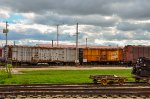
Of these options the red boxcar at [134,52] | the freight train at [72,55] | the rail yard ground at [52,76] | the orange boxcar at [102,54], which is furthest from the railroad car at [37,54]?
A: the rail yard ground at [52,76]

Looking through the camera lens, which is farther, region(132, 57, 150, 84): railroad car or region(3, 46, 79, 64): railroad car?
region(3, 46, 79, 64): railroad car

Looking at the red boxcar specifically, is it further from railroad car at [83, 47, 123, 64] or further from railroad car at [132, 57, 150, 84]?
railroad car at [132, 57, 150, 84]

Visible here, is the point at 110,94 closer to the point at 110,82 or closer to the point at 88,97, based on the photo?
the point at 88,97

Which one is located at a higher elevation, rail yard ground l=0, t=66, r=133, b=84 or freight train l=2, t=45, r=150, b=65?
freight train l=2, t=45, r=150, b=65

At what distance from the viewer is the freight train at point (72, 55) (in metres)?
58.2

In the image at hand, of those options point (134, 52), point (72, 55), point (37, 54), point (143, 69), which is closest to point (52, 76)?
point (143, 69)

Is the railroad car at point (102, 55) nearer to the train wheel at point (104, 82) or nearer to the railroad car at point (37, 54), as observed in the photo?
the railroad car at point (37, 54)

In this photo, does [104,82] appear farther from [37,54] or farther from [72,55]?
[72,55]

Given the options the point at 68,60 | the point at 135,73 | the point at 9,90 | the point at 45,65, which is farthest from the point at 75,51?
the point at 9,90

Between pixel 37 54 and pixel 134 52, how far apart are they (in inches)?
659

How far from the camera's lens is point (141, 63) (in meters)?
26.8

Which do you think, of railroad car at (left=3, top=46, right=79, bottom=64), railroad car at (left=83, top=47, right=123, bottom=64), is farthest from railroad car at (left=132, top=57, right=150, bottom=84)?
railroad car at (left=83, top=47, right=123, bottom=64)

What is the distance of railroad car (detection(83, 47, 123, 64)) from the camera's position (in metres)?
62.8

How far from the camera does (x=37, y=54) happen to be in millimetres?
58875
